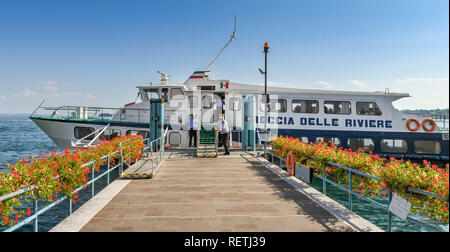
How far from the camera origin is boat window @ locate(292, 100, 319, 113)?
16686mm

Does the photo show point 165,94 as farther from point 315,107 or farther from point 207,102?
point 315,107

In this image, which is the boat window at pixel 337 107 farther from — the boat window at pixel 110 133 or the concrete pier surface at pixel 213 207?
the boat window at pixel 110 133

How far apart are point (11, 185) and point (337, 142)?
16.1 m

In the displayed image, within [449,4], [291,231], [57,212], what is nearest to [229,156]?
[57,212]

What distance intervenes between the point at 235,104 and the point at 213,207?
1169cm

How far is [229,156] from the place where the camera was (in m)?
13.6

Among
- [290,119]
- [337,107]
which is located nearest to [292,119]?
[290,119]

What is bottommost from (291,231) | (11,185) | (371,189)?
(291,231)

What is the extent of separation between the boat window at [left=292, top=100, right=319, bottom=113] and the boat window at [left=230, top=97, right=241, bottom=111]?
3550 mm

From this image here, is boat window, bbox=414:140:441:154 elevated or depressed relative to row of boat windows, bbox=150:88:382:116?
depressed

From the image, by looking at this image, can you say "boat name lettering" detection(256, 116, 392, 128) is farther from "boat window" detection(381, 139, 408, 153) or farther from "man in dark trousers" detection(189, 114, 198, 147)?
"man in dark trousers" detection(189, 114, 198, 147)

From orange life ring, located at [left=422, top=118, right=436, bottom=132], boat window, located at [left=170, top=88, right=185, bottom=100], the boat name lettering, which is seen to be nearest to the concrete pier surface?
the boat name lettering

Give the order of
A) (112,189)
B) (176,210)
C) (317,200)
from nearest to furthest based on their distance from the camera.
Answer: (176,210) → (317,200) → (112,189)
